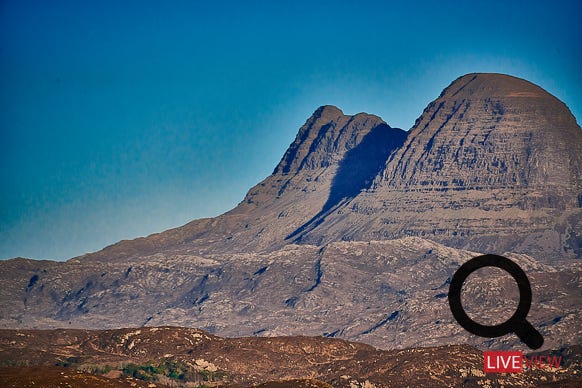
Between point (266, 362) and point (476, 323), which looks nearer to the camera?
point (476, 323)

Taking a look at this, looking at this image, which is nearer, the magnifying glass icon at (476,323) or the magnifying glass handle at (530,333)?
the magnifying glass icon at (476,323)

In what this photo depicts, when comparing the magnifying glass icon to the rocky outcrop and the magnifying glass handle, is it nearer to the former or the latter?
the magnifying glass handle

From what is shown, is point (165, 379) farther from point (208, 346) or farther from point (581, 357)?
point (581, 357)

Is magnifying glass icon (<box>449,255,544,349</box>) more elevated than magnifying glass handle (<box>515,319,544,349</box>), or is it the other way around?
magnifying glass icon (<box>449,255,544,349</box>)

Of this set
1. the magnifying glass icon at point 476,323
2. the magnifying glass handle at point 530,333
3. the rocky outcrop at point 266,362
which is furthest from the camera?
the rocky outcrop at point 266,362

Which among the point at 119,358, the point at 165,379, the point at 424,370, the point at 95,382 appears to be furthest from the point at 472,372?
the point at 95,382

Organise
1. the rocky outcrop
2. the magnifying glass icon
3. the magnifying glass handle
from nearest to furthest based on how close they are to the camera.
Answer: the magnifying glass icon → the magnifying glass handle → the rocky outcrop

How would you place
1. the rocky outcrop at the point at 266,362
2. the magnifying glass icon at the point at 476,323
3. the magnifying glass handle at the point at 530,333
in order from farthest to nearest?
1. the rocky outcrop at the point at 266,362
2. the magnifying glass handle at the point at 530,333
3. the magnifying glass icon at the point at 476,323

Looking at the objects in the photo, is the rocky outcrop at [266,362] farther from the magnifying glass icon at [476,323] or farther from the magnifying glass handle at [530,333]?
the magnifying glass icon at [476,323]

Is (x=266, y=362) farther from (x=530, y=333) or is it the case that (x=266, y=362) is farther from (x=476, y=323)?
(x=476, y=323)

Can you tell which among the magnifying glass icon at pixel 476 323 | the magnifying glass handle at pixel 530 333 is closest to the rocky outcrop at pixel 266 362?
the magnifying glass handle at pixel 530 333

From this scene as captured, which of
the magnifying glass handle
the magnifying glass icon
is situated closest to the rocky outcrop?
the magnifying glass handle

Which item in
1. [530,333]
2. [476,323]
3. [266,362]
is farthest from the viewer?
[266,362]

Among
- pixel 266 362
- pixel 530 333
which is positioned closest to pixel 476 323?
pixel 530 333
